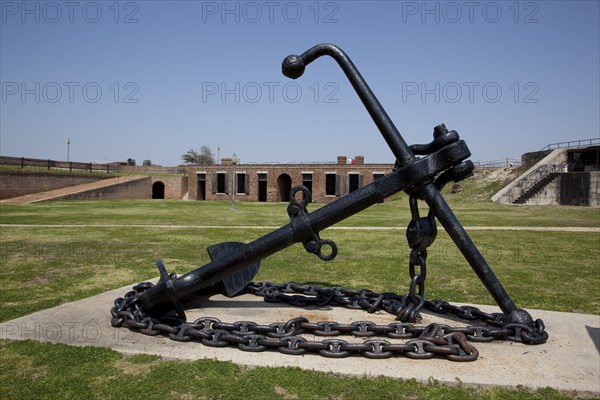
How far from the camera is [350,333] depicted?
3.71 meters

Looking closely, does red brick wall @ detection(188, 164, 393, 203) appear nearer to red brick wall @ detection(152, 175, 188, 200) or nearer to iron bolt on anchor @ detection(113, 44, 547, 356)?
red brick wall @ detection(152, 175, 188, 200)

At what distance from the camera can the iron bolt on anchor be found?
3660mm

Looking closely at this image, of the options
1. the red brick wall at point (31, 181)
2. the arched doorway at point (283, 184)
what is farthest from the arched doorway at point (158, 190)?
the arched doorway at point (283, 184)

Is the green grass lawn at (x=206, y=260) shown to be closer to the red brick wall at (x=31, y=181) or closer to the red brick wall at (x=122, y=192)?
the red brick wall at (x=31, y=181)

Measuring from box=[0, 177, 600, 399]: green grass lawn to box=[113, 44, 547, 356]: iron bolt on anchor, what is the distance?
2.70 feet

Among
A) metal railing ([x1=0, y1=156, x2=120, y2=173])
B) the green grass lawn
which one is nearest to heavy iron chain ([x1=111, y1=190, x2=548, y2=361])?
the green grass lawn

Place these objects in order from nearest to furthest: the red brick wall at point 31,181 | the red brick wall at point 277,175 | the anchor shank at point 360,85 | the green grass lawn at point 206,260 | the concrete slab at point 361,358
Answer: the green grass lawn at point 206,260, the concrete slab at point 361,358, the anchor shank at point 360,85, the red brick wall at point 31,181, the red brick wall at point 277,175

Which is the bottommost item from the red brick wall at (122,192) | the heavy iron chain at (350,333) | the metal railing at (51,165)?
the heavy iron chain at (350,333)

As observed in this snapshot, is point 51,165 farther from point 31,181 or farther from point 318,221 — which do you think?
point 318,221

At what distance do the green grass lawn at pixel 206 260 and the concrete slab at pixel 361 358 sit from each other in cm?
12

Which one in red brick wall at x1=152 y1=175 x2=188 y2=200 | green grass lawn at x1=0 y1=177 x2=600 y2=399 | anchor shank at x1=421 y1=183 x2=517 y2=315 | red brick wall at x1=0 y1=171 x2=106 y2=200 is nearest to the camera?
green grass lawn at x1=0 y1=177 x2=600 y2=399

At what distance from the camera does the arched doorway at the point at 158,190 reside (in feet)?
166

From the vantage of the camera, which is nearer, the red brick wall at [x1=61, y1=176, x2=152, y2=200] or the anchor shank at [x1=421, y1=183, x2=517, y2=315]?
the anchor shank at [x1=421, y1=183, x2=517, y2=315]

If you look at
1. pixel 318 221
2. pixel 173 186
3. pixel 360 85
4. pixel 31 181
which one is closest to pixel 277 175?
pixel 173 186
